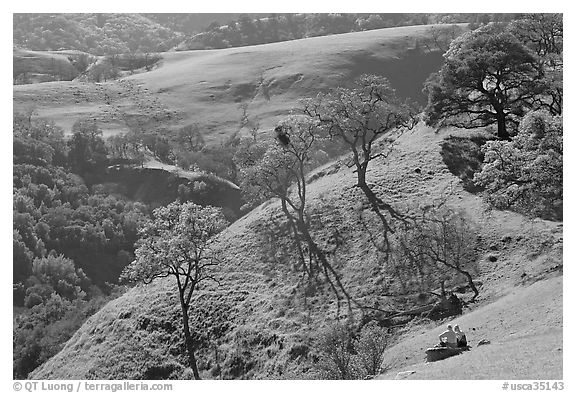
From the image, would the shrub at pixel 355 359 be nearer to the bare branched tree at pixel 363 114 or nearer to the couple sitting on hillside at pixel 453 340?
the couple sitting on hillside at pixel 453 340

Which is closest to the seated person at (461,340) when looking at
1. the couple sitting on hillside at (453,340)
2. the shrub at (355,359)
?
the couple sitting on hillside at (453,340)

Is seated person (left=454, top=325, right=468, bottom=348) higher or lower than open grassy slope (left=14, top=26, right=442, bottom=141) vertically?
lower

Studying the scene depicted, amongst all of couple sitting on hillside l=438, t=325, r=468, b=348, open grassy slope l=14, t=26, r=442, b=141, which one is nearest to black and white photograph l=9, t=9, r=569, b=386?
couple sitting on hillside l=438, t=325, r=468, b=348

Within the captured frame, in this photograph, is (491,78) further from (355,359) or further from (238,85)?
(238,85)

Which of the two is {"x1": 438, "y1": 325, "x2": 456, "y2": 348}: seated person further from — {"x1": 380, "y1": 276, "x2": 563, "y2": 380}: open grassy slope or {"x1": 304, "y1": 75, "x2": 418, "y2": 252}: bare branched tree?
{"x1": 304, "y1": 75, "x2": 418, "y2": 252}: bare branched tree

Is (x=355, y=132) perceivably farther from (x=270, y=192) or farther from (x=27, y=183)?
(x=27, y=183)
